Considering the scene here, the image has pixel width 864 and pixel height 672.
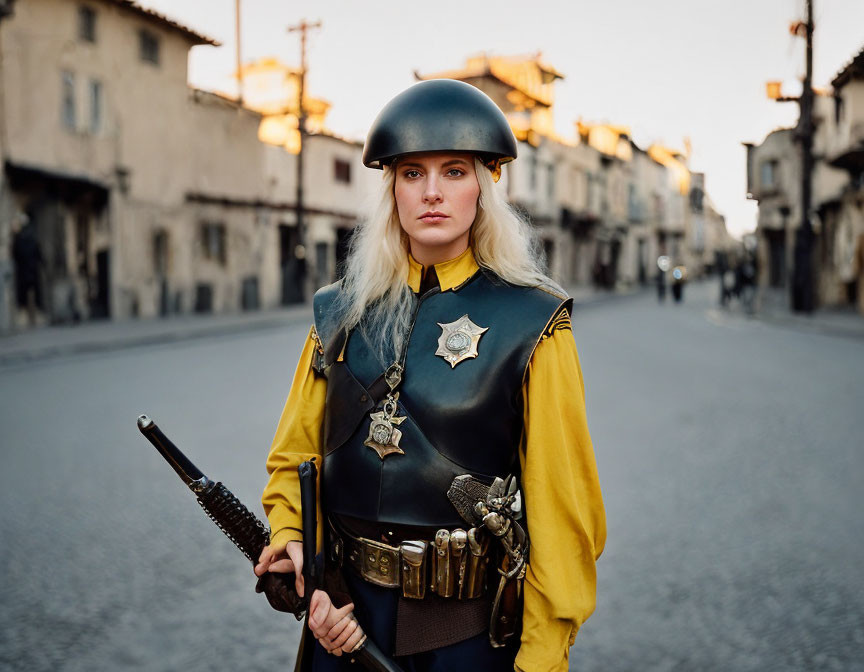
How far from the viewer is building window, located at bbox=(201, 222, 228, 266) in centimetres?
2550

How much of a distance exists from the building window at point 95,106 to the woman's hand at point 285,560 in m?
21.1

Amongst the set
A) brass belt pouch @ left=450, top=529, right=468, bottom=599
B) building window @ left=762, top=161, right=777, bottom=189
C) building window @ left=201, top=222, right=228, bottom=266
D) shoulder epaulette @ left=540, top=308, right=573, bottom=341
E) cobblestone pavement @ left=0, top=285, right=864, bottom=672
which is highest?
building window @ left=762, top=161, right=777, bottom=189

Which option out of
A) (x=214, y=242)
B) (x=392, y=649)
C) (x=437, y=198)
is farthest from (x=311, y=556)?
Answer: (x=214, y=242)

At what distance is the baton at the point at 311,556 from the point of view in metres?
1.79

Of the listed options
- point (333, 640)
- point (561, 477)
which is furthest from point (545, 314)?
point (333, 640)

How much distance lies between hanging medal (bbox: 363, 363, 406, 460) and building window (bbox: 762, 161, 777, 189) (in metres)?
46.7

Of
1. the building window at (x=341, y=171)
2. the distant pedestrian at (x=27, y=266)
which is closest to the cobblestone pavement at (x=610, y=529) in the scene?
the distant pedestrian at (x=27, y=266)

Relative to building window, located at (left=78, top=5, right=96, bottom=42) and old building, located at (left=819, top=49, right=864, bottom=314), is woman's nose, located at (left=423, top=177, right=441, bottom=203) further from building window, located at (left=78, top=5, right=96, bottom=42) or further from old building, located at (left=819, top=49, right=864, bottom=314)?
old building, located at (left=819, top=49, right=864, bottom=314)

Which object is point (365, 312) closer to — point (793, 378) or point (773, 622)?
point (773, 622)

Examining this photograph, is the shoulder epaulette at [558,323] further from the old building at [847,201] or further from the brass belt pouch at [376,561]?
the old building at [847,201]

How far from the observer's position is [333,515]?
1.96 metres

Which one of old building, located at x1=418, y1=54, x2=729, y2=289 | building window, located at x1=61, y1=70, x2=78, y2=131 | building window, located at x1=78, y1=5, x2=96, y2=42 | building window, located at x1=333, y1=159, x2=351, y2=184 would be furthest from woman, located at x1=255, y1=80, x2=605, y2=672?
building window, located at x1=333, y1=159, x2=351, y2=184

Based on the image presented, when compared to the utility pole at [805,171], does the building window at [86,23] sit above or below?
above

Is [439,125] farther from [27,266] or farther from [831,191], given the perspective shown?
[831,191]
